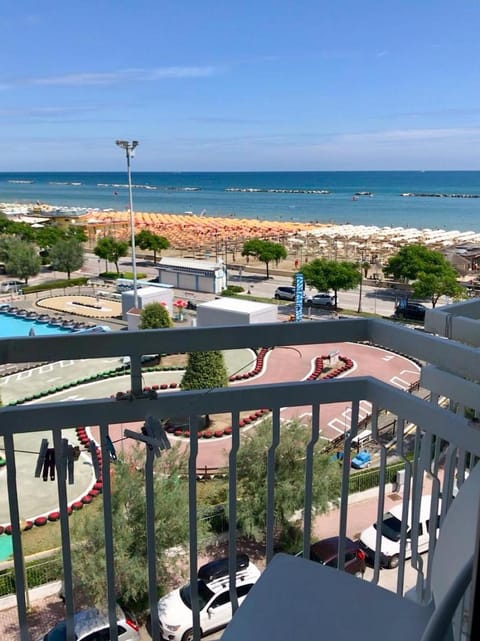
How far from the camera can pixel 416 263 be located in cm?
2019

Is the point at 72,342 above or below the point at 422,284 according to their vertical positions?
above

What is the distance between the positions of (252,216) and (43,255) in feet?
135

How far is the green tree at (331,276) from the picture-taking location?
1956 cm

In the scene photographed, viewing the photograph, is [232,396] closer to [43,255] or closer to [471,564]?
[471,564]

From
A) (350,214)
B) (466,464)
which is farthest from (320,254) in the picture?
(350,214)

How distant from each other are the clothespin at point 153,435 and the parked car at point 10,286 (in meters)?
22.9

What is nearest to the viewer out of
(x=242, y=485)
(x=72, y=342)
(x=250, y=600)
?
(x=250, y=600)

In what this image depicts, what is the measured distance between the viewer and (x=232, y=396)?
1383mm

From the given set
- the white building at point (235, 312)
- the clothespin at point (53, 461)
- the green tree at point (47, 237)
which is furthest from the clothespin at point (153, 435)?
the green tree at point (47, 237)

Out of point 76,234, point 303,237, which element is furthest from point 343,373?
point 76,234

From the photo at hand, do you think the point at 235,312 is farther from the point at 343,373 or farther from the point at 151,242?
the point at 151,242

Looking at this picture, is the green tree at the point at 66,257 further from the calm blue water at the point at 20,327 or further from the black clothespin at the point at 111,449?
the black clothespin at the point at 111,449

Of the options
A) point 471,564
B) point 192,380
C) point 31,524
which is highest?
point 471,564

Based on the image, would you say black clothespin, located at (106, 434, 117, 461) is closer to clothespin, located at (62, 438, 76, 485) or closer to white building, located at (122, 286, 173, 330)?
clothespin, located at (62, 438, 76, 485)
